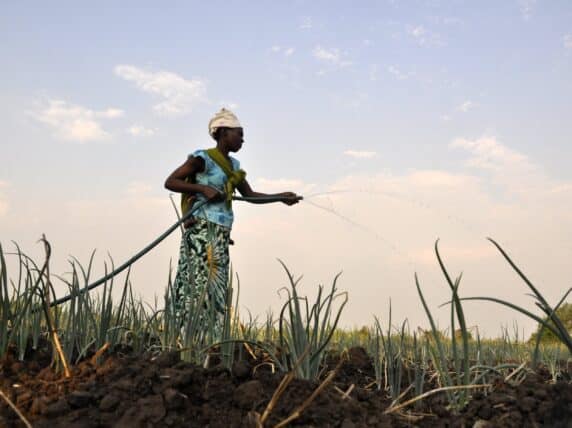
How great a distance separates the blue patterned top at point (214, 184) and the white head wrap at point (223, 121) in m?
0.27

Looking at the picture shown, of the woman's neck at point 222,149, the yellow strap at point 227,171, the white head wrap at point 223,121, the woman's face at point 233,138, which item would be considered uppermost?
the white head wrap at point 223,121

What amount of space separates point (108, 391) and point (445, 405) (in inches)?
57.2

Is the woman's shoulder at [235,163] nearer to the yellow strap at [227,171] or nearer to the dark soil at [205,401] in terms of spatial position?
the yellow strap at [227,171]

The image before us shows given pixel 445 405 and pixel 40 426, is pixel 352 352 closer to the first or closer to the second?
pixel 445 405

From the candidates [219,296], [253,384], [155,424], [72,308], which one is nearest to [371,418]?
[253,384]

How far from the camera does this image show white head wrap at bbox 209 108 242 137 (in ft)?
17.8

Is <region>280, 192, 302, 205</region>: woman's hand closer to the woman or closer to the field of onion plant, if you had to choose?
the woman

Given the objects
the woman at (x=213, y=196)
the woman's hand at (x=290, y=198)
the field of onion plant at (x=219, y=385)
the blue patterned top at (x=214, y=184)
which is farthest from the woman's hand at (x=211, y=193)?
the field of onion plant at (x=219, y=385)

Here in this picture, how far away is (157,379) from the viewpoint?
2.42 m

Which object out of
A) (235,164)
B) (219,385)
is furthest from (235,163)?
(219,385)

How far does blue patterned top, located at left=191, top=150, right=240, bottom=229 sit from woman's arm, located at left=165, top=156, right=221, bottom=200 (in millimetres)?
49

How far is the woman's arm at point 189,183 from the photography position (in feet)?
16.4

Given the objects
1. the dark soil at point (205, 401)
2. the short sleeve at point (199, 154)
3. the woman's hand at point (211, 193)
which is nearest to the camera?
the dark soil at point (205, 401)

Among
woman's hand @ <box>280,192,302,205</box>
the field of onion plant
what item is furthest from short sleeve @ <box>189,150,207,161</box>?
the field of onion plant
